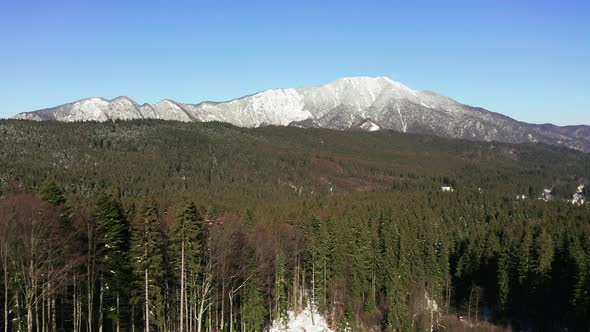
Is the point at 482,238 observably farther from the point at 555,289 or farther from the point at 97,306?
the point at 97,306

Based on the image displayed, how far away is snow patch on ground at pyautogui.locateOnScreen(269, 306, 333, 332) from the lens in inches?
2501

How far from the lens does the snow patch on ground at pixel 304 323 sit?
208 feet

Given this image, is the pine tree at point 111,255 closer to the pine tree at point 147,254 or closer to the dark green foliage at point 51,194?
the pine tree at point 147,254

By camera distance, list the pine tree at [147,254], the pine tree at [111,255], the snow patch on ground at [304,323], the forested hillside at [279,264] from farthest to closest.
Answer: the snow patch on ground at [304,323] < the pine tree at [111,255] < the pine tree at [147,254] < the forested hillside at [279,264]

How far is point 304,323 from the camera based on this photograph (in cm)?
Result: 6681

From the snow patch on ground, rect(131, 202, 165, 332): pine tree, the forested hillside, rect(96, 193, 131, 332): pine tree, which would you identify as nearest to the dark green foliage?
the forested hillside

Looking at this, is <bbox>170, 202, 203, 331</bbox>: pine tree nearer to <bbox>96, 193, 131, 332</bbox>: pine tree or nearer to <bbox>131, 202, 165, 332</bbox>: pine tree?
<bbox>131, 202, 165, 332</bbox>: pine tree

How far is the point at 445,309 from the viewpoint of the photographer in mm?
78875

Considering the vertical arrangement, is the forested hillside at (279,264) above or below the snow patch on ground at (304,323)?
above

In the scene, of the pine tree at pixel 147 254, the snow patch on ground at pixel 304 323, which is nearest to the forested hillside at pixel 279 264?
the pine tree at pixel 147 254

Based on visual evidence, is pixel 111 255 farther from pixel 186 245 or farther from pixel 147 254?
pixel 186 245

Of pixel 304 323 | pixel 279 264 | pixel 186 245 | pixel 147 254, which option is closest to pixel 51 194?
pixel 147 254

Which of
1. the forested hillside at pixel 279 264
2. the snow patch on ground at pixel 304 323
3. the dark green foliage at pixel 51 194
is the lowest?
the snow patch on ground at pixel 304 323

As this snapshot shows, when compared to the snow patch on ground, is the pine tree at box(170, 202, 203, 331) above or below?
above
